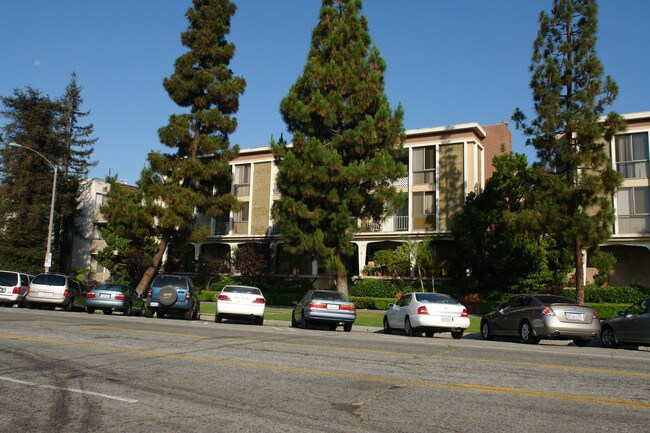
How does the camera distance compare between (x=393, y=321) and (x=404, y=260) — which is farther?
(x=404, y=260)

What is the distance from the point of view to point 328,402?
6.73 metres

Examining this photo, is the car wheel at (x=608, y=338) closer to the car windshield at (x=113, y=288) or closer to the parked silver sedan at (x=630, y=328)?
the parked silver sedan at (x=630, y=328)

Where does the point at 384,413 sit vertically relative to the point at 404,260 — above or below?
below

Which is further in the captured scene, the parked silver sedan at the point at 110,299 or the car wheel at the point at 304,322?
the parked silver sedan at the point at 110,299

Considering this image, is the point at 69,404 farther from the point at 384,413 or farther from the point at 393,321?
the point at 393,321

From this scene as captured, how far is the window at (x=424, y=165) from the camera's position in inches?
1511

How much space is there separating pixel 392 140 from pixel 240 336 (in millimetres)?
17519

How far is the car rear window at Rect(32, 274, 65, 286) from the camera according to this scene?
25.0m

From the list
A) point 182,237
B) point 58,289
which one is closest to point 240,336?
point 58,289

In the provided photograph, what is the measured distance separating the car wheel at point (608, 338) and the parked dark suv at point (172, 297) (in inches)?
558

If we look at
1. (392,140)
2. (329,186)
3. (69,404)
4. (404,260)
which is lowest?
(69,404)

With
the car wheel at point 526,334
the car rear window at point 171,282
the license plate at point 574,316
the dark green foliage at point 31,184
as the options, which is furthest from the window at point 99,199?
the license plate at point 574,316

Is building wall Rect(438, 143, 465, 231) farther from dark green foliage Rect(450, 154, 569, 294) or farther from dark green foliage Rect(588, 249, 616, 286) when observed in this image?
dark green foliage Rect(588, 249, 616, 286)

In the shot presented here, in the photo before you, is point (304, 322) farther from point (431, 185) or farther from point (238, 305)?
point (431, 185)
